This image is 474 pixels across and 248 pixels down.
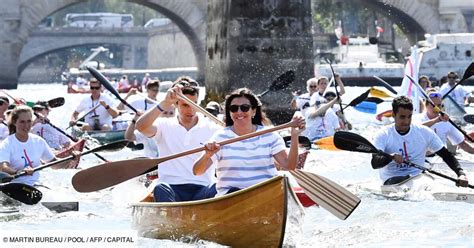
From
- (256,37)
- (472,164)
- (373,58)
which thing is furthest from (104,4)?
(472,164)

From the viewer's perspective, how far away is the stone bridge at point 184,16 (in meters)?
51.6

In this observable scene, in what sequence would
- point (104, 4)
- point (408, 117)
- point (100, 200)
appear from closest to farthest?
point (408, 117)
point (100, 200)
point (104, 4)

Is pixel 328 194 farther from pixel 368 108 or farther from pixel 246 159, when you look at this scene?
pixel 368 108

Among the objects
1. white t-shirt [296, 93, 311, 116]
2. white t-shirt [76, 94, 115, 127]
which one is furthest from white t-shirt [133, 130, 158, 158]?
white t-shirt [296, 93, 311, 116]

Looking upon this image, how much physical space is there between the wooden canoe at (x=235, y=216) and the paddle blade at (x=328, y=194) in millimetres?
583

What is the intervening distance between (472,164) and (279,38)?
26.2 feet

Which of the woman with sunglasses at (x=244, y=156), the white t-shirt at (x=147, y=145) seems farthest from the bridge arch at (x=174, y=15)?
the woman with sunglasses at (x=244, y=156)

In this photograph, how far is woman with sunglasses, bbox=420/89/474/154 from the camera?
42.4 feet

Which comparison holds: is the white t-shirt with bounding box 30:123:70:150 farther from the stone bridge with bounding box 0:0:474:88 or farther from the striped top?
the stone bridge with bounding box 0:0:474:88

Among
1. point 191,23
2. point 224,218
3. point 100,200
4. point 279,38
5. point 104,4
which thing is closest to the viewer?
→ point 224,218

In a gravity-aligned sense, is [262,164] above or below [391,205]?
above

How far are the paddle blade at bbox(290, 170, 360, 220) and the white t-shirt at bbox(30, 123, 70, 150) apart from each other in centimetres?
744

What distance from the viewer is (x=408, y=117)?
11.1 m

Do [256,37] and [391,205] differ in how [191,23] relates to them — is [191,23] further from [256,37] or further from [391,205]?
[391,205]
